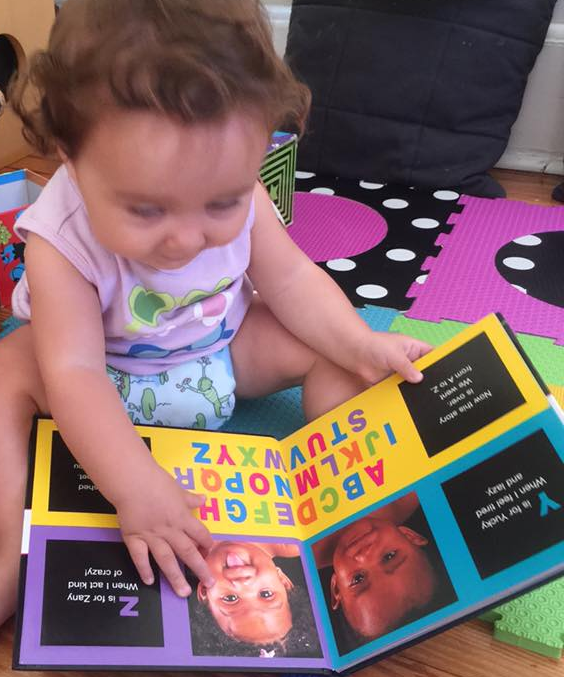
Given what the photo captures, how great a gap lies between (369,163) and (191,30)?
1002 millimetres

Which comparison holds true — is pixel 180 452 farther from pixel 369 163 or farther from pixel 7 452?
pixel 369 163

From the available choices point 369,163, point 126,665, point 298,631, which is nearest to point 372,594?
point 298,631

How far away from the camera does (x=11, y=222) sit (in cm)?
96

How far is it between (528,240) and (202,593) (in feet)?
2.97

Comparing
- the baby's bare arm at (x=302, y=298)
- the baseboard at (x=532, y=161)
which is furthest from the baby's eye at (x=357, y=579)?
the baseboard at (x=532, y=161)

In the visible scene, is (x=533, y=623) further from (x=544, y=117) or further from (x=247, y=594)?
(x=544, y=117)

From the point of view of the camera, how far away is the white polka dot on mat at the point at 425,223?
1.31 meters

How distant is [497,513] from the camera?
53cm

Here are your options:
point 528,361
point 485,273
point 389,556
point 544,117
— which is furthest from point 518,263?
point 389,556

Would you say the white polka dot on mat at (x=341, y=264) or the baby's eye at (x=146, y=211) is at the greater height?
the white polka dot on mat at (x=341, y=264)

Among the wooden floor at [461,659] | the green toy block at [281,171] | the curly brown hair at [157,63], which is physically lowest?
the wooden floor at [461,659]

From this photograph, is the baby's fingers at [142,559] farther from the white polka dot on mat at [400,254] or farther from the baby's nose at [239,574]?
the white polka dot on mat at [400,254]

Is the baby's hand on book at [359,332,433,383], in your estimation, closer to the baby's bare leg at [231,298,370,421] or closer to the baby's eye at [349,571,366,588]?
the baby's bare leg at [231,298,370,421]

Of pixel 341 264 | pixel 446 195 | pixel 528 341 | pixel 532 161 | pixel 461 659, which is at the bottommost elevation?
pixel 461 659
